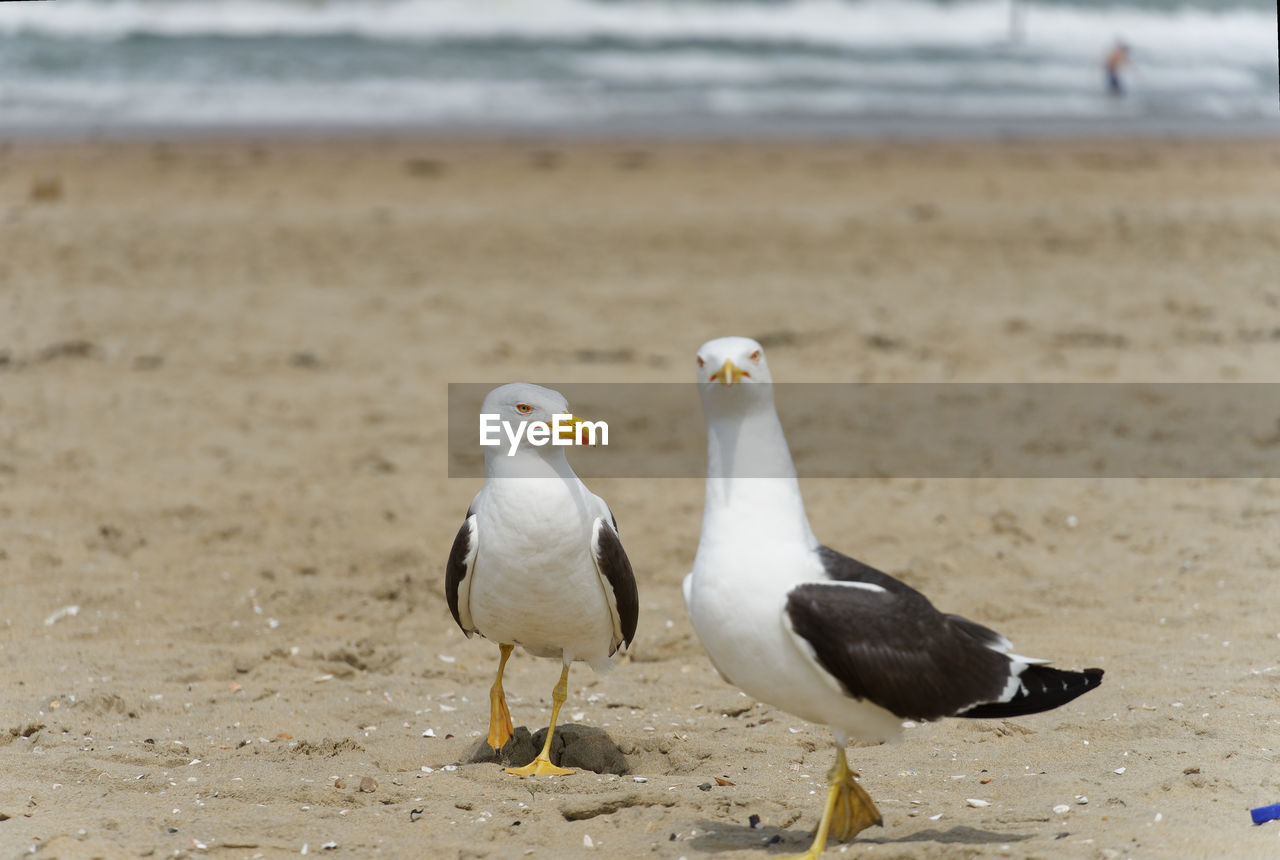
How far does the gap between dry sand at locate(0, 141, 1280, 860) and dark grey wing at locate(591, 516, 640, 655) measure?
0.45m

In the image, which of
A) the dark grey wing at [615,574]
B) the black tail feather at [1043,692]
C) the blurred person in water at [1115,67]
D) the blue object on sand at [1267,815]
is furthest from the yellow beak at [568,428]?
the blurred person in water at [1115,67]

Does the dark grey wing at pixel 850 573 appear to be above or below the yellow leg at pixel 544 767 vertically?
above

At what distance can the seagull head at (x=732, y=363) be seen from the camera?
3.08 meters

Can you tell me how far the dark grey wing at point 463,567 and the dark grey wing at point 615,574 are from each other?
0.37m

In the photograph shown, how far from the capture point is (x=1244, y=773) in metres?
3.72

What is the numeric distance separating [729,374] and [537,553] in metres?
1.07

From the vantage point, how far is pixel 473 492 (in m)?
7.08

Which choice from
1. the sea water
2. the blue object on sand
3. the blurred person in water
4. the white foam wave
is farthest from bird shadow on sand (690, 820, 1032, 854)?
the white foam wave

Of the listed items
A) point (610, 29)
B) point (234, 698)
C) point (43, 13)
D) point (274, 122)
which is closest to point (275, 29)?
point (43, 13)

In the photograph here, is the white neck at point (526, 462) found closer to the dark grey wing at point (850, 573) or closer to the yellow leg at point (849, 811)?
the dark grey wing at point (850, 573)

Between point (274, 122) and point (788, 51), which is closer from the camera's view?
point (274, 122)

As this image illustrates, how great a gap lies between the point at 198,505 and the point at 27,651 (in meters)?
1.73

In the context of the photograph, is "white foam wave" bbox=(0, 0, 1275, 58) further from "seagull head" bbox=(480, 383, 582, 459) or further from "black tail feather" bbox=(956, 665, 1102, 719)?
"black tail feather" bbox=(956, 665, 1102, 719)

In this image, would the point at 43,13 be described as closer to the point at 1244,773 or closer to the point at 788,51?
the point at 788,51
